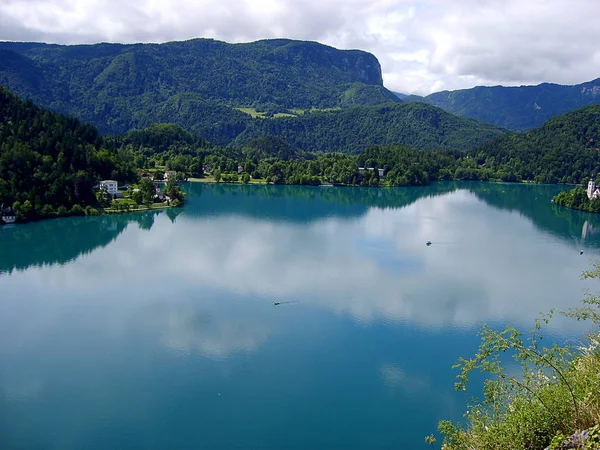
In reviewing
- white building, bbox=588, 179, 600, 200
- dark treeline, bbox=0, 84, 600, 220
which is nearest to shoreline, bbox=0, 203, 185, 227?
dark treeline, bbox=0, 84, 600, 220

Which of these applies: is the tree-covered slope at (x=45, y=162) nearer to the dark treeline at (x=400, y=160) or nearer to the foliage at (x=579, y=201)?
the dark treeline at (x=400, y=160)

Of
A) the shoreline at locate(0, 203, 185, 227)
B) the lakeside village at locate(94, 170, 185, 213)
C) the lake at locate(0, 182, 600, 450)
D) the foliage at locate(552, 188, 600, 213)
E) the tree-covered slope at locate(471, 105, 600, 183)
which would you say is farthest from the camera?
the tree-covered slope at locate(471, 105, 600, 183)

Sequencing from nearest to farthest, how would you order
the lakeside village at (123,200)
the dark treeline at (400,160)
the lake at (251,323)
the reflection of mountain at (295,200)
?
the lake at (251,323) < the lakeside village at (123,200) < the reflection of mountain at (295,200) < the dark treeline at (400,160)

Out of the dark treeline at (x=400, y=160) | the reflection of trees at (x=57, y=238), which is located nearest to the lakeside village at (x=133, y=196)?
the reflection of trees at (x=57, y=238)

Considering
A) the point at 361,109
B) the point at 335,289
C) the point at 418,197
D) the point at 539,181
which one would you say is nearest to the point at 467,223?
the point at 418,197

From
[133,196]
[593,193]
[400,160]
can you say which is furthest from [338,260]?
[400,160]

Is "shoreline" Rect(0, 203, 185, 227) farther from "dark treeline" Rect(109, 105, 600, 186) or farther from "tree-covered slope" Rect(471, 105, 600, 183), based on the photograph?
"tree-covered slope" Rect(471, 105, 600, 183)
